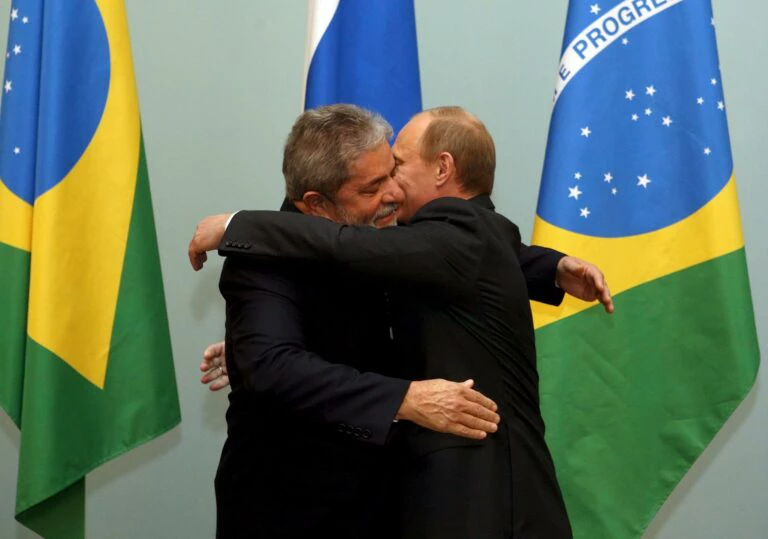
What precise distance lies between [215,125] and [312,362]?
5.79 feet

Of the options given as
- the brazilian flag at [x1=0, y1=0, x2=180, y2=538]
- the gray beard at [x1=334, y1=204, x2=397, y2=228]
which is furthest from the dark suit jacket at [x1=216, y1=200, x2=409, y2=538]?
the brazilian flag at [x1=0, y1=0, x2=180, y2=538]

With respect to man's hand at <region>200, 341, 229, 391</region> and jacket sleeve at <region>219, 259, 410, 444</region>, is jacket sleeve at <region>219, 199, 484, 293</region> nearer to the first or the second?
jacket sleeve at <region>219, 259, 410, 444</region>

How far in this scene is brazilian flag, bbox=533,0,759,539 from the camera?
2.45 meters

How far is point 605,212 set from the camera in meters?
2.47

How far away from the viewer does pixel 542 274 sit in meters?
2.11

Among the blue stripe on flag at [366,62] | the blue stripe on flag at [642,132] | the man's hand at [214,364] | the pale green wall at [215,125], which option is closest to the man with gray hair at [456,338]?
the man's hand at [214,364]

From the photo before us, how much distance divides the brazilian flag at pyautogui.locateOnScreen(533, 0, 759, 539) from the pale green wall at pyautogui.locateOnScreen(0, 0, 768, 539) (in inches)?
25.3

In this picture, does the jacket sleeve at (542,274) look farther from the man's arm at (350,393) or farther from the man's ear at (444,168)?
the man's arm at (350,393)

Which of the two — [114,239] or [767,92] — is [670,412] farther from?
[114,239]

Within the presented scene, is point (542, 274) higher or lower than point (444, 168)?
lower

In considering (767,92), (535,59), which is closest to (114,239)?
(535,59)

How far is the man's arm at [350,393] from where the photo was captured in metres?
1.55

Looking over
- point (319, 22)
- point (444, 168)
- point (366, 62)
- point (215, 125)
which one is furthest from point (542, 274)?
point (215, 125)

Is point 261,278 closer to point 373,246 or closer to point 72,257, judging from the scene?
point 373,246
